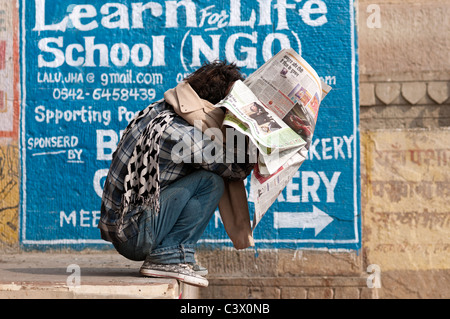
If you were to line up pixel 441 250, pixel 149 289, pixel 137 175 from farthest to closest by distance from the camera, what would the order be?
1. pixel 441 250
2. pixel 137 175
3. pixel 149 289

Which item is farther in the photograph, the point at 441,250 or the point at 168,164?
the point at 441,250

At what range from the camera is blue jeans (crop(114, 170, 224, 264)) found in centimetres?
264

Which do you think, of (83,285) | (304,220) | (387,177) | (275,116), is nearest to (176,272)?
(83,285)

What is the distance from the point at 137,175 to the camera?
2623 mm

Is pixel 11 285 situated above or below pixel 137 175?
below

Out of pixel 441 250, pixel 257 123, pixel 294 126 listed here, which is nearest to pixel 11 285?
pixel 257 123

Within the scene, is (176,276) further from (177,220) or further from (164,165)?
(164,165)

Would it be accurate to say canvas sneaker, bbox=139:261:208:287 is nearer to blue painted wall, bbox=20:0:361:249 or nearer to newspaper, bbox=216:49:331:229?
newspaper, bbox=216:49:331:229

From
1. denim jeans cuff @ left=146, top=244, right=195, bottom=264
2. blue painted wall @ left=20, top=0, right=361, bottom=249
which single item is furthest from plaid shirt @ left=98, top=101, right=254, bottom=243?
blue painted wall @ left=20, top=0, right=361, bottom=249

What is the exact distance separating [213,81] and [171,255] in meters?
0.86

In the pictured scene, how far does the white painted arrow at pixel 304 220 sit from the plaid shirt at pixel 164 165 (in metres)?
1.66

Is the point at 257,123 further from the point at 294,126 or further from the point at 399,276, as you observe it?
the point at 399,276

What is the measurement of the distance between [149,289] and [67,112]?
2338 millimetres

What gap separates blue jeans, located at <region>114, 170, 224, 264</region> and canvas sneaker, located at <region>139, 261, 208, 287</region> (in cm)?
2
